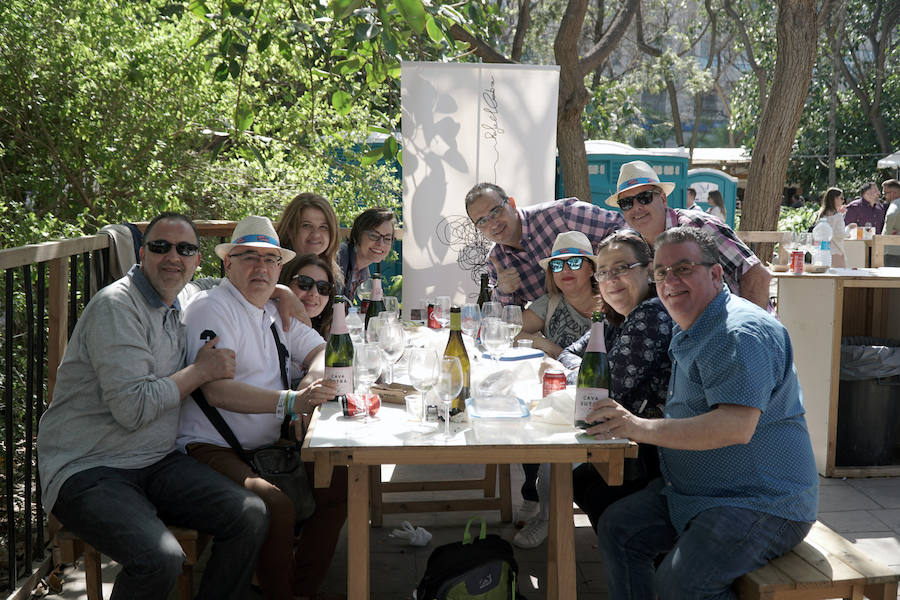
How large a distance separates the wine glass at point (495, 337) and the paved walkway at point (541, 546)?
99cm

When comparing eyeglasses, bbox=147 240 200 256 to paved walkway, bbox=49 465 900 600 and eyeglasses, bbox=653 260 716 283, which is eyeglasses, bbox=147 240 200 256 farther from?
eyeglasses, bbox=653 260 716 283

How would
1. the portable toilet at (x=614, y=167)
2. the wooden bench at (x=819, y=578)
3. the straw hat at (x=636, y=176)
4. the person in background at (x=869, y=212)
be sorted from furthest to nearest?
the portable toilet at (x=614, y=167), the person in background at (x=869, y=212), the straw hat at (x=636, y=176), the wooden bench at (x=819, y=578)

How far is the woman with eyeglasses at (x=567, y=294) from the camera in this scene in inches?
144

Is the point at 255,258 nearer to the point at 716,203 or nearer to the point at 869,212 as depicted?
the point at 869,212

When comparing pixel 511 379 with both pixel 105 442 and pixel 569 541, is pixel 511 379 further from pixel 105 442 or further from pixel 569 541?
pixel 105 442

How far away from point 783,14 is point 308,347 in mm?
5678

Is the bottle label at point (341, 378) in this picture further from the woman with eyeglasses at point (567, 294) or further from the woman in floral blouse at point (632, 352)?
the woman with eyeglasses at point (567, 294)

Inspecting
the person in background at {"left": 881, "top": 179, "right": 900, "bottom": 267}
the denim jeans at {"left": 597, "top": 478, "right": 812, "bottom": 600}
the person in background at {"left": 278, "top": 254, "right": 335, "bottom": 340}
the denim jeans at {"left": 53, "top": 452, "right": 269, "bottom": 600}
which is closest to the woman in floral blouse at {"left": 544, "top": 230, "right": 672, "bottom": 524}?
the denim jeans at {"left": 597, "top": 478, "right": 812, "bottom": 600}

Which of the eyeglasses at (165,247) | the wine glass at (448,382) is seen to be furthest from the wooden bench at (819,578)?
the eyeglasses at (165,247)

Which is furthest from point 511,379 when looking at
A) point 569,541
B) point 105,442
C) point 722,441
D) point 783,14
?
point 783,14

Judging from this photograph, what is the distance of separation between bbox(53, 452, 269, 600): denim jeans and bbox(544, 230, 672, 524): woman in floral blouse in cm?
122

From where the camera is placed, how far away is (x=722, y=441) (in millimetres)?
2213

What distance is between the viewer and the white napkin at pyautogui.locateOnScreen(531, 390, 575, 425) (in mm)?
2459

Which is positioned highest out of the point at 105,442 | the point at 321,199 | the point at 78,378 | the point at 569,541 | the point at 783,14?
the point at 783,14
